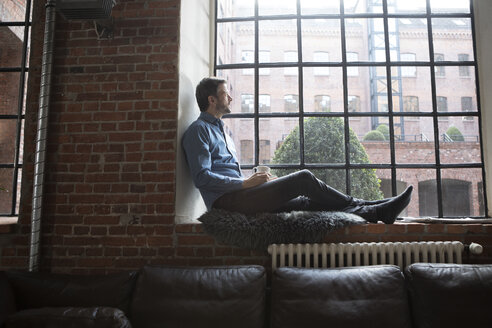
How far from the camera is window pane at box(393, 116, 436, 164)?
2.90 meters

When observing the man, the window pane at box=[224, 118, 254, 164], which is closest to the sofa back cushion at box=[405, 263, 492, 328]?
the man

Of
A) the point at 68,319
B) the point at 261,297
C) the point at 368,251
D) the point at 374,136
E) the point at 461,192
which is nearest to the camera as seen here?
the point at 68,319

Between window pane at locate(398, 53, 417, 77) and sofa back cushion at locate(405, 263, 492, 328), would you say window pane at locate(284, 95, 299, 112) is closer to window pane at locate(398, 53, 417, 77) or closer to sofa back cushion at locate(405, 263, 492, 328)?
window pane at locate(398, 53, 417, 77)

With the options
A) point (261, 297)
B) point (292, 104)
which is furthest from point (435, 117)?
point (261, 297)

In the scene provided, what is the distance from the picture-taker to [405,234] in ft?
7.67

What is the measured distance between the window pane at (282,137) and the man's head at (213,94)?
0.49 meters

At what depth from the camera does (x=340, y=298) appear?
1.90 metres

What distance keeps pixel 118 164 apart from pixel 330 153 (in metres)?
1.62

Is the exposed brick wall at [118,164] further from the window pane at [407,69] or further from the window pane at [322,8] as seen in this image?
the window pane at [407,69]

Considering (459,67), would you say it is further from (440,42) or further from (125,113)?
(125,113)

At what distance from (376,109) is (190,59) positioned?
5.06 feet

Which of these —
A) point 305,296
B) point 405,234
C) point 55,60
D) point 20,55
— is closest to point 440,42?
point 405,234

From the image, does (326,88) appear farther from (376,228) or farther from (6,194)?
(6,194)

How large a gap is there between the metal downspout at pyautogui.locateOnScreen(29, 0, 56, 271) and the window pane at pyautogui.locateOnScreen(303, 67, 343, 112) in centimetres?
192
